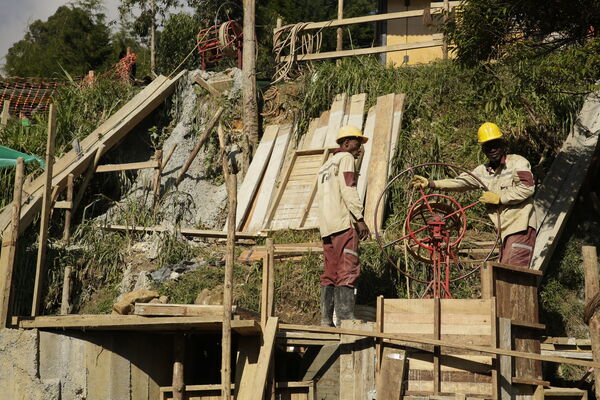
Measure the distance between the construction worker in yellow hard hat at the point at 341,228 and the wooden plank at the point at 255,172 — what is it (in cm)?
368

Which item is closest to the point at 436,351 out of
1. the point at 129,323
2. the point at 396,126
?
the point at 129,323

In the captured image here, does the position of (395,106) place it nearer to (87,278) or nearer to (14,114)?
(87,278)

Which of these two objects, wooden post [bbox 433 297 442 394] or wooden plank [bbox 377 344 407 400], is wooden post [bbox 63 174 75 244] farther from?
wooden post [bbox 433 297 442 394]

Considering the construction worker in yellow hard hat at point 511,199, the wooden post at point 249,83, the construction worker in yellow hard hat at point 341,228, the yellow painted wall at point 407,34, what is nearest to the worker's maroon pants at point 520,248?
the construction worker in yellow hard hat at point 511,199

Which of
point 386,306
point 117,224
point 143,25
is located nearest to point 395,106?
point 117,224

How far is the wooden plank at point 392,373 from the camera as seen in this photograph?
8.52 metres

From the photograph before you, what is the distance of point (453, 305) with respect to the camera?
342 inches

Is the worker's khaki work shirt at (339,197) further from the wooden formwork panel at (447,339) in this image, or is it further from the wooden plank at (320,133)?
the wooden plank at (320,133)

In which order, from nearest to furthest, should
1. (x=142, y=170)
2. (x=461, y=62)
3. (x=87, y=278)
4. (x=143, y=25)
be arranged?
(x=461, y=62) → (x=87, y=278) → (x=142, y=170) → (x=143, y=25)

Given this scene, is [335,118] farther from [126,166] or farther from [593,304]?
[593,304]

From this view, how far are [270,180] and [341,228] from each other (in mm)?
4645

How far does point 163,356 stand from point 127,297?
34.7 inches

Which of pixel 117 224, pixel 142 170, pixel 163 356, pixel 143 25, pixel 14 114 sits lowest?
pixel 163 356

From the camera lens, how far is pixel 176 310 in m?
8.98
